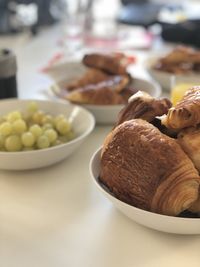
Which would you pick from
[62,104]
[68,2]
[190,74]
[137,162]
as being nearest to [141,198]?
[137,162]

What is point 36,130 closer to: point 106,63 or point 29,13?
point 106,63

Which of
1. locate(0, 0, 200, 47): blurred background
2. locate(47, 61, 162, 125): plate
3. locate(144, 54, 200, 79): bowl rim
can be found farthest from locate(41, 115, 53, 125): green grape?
locate(0, 0, 200, 47): blurred background

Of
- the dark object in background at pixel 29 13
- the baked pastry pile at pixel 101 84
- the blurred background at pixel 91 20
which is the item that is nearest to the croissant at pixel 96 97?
the baked pastry pile at pixel 101 84

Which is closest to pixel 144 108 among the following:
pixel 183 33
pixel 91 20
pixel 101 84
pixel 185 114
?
pixel 185 114

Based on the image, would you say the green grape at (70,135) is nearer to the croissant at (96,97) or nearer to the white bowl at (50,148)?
the white bowl at (50,148)

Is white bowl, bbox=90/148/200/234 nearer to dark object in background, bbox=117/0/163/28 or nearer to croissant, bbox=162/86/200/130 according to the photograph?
croissant, bbox=162/86/200/130

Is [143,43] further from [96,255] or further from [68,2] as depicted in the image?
[96,255]
